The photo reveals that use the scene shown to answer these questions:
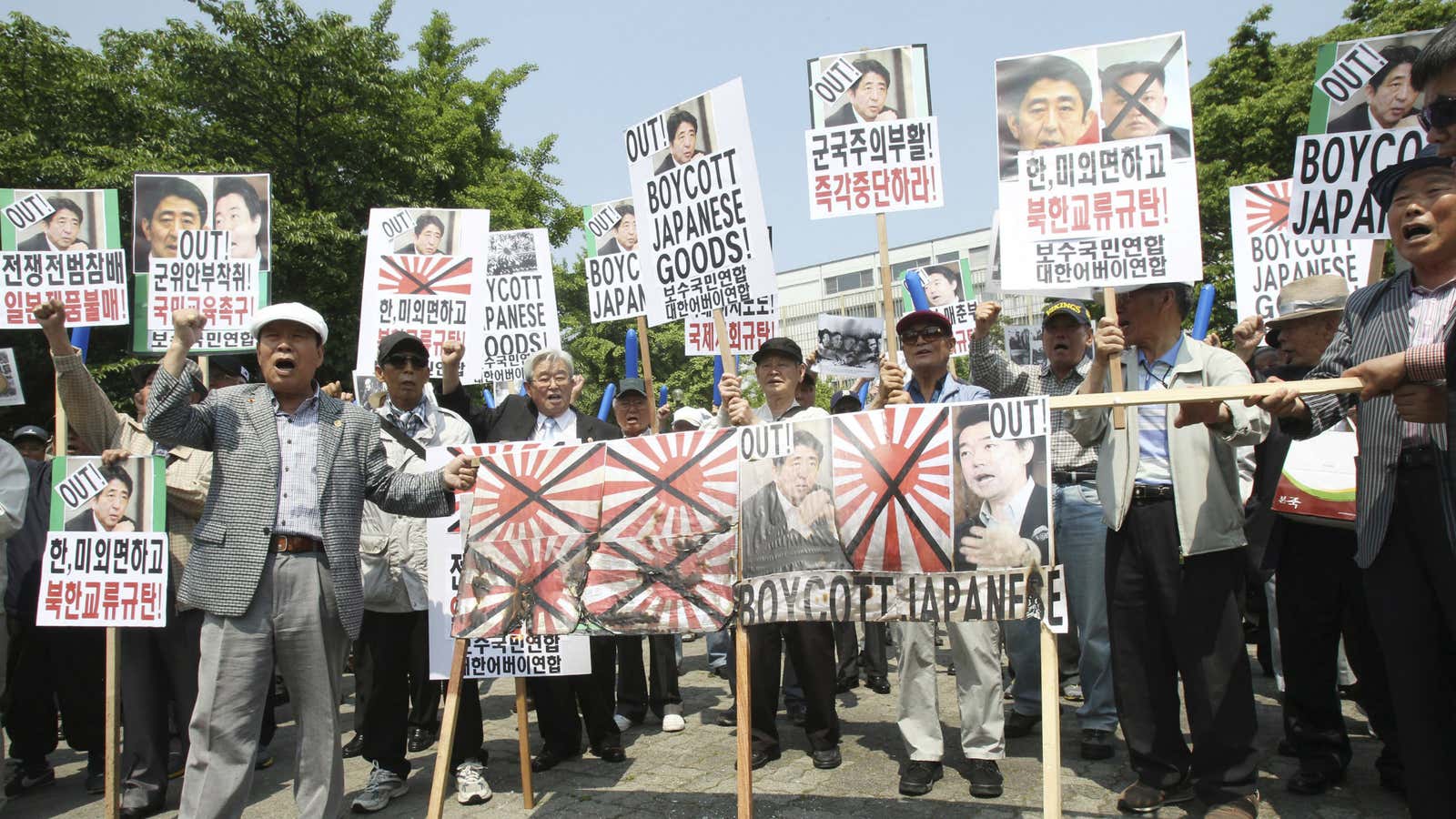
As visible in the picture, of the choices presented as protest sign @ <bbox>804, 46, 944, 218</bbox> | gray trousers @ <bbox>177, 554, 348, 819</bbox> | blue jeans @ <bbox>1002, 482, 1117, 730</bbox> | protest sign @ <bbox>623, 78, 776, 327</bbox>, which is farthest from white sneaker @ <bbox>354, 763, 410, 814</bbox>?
protest sign @ <bbox>804, 46, 944, 218</bbox>

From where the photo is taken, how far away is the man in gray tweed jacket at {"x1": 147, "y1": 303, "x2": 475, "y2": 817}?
405 centimetres

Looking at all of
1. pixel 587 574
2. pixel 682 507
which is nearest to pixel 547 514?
pixel 587 574

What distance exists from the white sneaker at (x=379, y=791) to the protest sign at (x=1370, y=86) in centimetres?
660

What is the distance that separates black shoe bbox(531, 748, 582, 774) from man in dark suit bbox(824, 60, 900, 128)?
4.32 m

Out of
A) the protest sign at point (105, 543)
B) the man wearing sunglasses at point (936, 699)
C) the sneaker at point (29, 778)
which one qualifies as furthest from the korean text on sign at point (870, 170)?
the sneaker at point (29, 778)

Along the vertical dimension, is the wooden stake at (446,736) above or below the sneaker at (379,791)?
above

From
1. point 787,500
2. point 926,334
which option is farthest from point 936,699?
point 926,334

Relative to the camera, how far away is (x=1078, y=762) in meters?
5.28

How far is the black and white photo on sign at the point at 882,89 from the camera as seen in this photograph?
20.7ft

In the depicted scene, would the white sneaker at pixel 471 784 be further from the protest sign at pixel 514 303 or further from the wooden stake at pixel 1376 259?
the wooden stake at pixel 1376 259

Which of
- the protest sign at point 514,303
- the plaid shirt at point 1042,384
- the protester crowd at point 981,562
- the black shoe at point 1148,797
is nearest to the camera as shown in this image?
the protester crowd at point 981,562

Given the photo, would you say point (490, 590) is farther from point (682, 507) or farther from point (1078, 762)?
point (1078, 762)

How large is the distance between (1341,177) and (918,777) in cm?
427

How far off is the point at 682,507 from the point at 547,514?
25.5 inches
